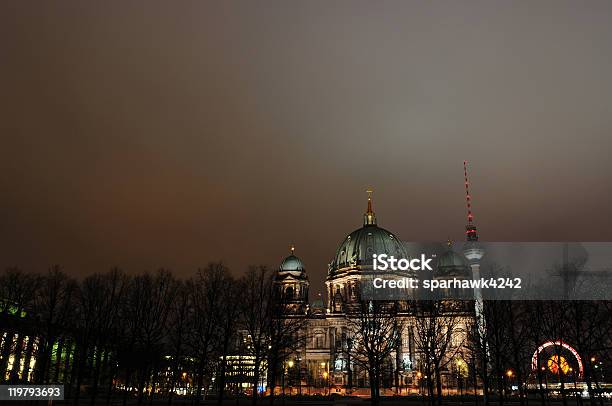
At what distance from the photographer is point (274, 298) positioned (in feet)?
201

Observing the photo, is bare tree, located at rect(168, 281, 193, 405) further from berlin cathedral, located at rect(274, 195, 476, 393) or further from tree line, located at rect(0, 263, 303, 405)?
berlin cathedral, located at rect(274, 195, 476, 393)

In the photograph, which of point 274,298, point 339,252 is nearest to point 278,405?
point 274,298

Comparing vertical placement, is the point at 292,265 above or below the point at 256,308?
above

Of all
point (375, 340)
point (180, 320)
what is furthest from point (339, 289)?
point (180, 320)

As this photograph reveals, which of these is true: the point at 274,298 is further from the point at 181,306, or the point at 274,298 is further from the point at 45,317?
the point at 45,317

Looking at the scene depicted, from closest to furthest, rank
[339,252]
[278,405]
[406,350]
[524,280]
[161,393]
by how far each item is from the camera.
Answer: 1. [524,280]
2. [278,405]
3. [161,393]
4. [406,350]
5. [339,252]

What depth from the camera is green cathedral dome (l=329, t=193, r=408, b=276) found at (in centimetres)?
15325

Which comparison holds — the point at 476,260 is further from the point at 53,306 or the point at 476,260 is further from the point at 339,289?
the point at 53,306

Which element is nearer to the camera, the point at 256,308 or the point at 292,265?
the point at 256,308

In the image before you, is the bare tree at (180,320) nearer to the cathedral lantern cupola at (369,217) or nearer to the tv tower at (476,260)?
the tv tower at (476,260)

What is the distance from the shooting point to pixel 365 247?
155250 mm

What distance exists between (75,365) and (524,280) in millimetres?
55139

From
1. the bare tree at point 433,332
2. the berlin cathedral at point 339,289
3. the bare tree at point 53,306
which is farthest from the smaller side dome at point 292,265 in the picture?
the bare tree at point 53,306

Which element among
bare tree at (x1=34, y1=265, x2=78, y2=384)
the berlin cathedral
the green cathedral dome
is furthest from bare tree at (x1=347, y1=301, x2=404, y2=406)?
the green cathedral dome
